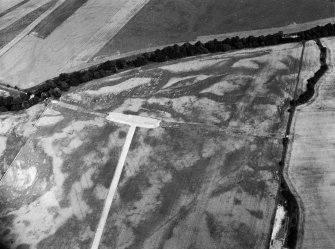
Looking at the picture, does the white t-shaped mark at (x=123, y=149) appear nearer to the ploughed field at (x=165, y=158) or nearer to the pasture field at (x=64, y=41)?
the ploughed field at (x=165, y=158)

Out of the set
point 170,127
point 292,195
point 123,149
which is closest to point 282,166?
point 292,195

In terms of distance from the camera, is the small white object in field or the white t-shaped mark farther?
the small white object in field

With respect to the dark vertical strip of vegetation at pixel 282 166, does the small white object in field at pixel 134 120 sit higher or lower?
higher

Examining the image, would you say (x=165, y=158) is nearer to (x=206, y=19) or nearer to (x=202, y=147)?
(x=202, y=147)

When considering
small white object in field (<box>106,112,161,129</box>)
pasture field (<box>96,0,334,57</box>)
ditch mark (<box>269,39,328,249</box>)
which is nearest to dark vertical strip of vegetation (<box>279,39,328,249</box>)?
ditch mark (<box>269,39,328,249</box>)

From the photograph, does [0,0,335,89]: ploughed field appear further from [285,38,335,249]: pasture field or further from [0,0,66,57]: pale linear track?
[285,38,335,249]: pasture field

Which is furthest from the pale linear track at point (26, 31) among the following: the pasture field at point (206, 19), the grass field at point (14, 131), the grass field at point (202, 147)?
the grass field at point (202, 147)
